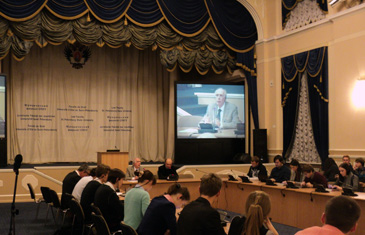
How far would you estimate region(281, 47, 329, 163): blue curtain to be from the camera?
11258 millimetres

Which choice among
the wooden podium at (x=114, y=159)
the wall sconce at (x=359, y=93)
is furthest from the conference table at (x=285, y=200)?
the wall sconce at (x=359, y=93)

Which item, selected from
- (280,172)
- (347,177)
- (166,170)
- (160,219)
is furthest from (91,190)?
(280,172)

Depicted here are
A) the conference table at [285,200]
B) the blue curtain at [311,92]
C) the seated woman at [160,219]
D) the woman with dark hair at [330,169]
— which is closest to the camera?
the seated woman at [160,219]

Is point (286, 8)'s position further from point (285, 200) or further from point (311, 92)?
point (285, 200)

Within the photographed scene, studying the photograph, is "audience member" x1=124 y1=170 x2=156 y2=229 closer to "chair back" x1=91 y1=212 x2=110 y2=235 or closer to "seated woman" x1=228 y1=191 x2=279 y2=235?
"chair back" x1=91 y1=212 x2=110 y2=235

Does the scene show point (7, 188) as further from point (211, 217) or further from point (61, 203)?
point (211, 217)

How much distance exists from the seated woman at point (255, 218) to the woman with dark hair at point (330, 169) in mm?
6874

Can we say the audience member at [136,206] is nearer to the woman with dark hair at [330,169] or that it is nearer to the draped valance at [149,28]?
the woman with dark hair at [330,169]

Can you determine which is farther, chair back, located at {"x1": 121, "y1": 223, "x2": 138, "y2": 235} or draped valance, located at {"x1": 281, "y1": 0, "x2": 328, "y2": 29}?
draped valance, located at {"x1": 281, "y1": 0, "x2": 328, "y2": 29}

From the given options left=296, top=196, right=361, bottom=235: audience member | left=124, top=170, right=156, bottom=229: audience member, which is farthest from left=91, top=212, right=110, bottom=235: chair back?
left=296, top=196, right=361, bottom=235: audience member

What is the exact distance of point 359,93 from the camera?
A: 10328 millimetres

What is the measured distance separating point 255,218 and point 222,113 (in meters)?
10.6

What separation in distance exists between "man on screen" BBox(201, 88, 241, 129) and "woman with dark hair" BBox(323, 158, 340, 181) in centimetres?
386

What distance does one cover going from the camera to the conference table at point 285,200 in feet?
25.0
